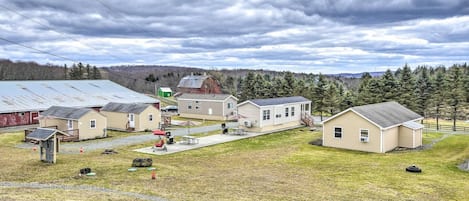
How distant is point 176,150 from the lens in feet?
86.9

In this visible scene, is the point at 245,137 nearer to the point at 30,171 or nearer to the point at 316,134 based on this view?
the point at 316,134

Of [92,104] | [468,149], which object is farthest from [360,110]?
[92,104]

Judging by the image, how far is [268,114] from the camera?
38094 millimetres

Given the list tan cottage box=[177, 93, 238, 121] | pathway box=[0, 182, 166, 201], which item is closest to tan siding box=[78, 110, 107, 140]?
pathway box=[0, 182, 166, 201]

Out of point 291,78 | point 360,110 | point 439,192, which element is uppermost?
point 291,78

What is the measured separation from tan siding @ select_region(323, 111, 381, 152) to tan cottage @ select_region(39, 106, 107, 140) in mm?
17667

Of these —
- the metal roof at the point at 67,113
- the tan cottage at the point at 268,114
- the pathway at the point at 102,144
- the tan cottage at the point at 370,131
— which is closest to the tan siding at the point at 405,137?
the tan cottage at the point at 370,131

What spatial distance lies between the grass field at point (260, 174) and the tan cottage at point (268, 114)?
29.7 ft

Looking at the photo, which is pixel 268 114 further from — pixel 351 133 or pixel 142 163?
pixel 142 163

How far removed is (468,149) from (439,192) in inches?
499

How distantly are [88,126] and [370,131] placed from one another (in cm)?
2088

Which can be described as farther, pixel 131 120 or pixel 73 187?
pixel 131 120

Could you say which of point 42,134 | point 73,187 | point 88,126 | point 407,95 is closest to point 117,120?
point 88,126

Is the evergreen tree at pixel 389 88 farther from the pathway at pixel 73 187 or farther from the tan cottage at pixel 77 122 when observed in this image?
the pathway at pixel 73 187
